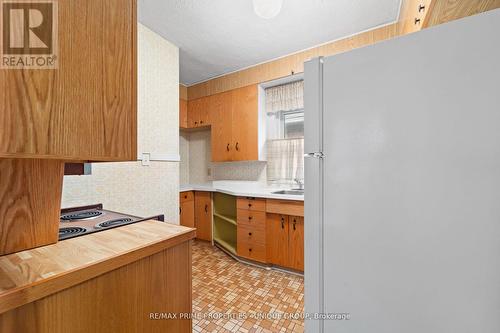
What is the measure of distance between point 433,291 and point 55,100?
1.09 meters

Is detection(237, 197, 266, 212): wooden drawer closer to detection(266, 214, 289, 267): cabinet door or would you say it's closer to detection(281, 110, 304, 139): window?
detection(266, 214, 289, 267): cabinet door

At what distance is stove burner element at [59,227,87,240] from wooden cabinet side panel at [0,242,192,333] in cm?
35

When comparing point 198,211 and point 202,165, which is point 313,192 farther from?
point 202,165

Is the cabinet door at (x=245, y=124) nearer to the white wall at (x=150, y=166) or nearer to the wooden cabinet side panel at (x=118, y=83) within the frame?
the white wall at (x=150, y=166)

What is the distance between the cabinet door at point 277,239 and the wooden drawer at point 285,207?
62 mm

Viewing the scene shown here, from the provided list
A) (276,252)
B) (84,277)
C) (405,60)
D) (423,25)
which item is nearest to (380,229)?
(405,60)

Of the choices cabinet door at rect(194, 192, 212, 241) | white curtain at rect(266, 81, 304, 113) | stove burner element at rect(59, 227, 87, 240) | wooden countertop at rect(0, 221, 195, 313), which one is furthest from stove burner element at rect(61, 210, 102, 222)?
white curtain at rect(266, 81, 304, 113)

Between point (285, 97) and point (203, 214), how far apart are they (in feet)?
6.23

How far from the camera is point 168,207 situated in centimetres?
225

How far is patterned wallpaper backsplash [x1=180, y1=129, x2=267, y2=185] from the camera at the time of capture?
9.95ft

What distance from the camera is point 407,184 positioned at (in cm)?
68

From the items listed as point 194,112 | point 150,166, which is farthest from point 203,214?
point 194,112

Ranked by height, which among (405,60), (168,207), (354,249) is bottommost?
(168,207)

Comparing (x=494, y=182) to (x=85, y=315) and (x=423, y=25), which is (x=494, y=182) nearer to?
(x=423, y=25)
